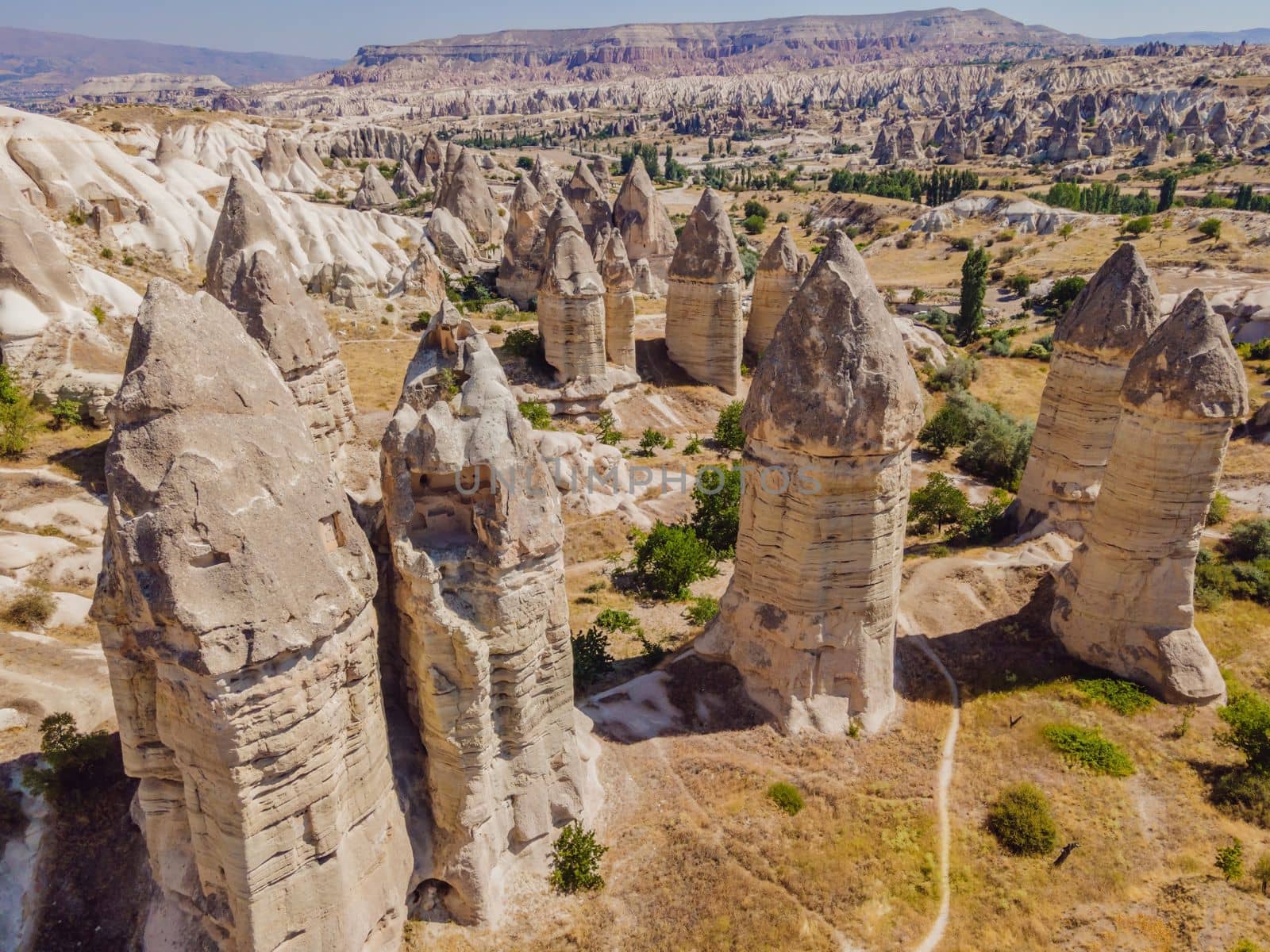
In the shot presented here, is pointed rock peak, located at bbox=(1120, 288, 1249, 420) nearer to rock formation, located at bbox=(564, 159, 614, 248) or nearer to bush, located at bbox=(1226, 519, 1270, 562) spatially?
bush, located at bbox=(1226, 519, 1270, 562)

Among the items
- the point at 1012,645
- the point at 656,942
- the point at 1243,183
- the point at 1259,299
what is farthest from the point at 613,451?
the point at 1243,183

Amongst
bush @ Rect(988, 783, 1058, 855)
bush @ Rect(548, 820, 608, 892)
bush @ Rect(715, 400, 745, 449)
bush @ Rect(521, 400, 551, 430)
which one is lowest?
bush @ Rect(988, 783, 1058, 855)

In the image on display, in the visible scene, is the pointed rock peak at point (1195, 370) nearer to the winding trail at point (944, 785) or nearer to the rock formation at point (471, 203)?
the winding trail at point (944, 785)

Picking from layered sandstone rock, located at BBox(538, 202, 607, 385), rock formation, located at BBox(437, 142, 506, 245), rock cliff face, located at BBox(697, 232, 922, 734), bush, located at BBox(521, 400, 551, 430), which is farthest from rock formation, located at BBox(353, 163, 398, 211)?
rock cliff face, located at BBox(697, 232, 922, 734)

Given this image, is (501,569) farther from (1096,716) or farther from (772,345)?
(1096,716)

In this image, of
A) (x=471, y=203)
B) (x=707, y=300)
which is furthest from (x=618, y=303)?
(x=471, y=203)

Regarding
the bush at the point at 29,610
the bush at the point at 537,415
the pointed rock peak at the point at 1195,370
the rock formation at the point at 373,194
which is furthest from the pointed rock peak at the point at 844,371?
the rock formation at the point at 373,194

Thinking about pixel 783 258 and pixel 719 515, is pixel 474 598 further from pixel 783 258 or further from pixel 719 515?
pixel 783 258
